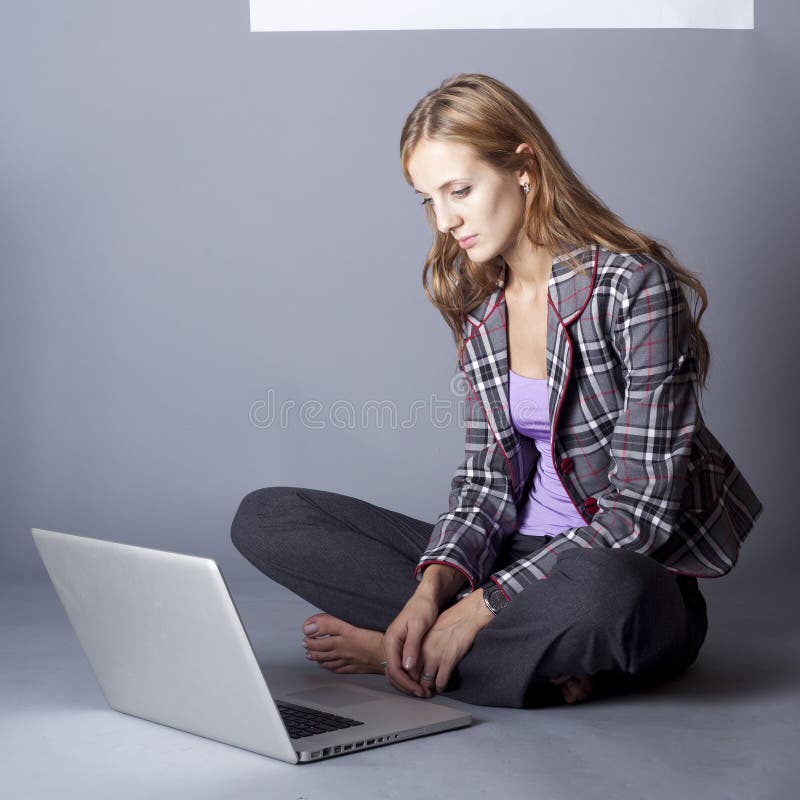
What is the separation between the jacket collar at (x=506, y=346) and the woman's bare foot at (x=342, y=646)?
34cm

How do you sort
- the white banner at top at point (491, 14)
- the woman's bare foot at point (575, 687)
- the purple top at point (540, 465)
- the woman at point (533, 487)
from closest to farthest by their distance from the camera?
the woman at point (533, 487) → the woman's bare foot at point (575, 687) → the purple top at point (540, 465) → the white banner at top at point (491, 14)

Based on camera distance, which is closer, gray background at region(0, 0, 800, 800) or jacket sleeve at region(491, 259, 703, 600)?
jacket sleeve at region(491, 259, 703, 600)

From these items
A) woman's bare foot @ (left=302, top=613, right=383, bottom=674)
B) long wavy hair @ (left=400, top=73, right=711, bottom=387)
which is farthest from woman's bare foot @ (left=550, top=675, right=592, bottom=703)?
long wavy hair @ (left=400, top=73, right=711, bottom=387)

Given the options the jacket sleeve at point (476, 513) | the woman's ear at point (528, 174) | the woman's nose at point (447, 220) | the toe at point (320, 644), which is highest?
the woman's ear at point (528, 174)

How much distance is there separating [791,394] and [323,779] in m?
2.01

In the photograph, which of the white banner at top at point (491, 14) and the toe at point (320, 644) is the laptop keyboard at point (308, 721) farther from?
the white banner at top at point (491, 14)

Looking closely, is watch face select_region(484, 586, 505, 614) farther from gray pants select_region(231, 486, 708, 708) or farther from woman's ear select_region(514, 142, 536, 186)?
woman's ear select_region(514, 142, 536, 186)

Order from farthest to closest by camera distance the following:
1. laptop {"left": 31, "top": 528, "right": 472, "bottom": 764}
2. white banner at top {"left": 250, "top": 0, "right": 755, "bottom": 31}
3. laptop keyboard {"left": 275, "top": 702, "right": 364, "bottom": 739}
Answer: white banner at top {"left": 250, "top": 0, "right": 755, "bottom": 31}
laptop keyboard {"left": 275, "top": 702, "right": 364, "bottom": 739}
laptop {"left": 31, "top": 528, "right": 472, "bottom": 764}

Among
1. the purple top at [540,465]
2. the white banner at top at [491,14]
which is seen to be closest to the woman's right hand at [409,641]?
the purple top at [540,465]

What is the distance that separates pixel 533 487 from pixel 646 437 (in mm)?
295

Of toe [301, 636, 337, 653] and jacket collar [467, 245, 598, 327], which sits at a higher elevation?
jacket collar [467, 245, 598, 327]

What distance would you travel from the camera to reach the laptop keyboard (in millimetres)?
1494

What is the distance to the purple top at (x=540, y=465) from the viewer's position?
1.84m

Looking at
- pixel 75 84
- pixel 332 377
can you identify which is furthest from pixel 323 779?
pixel 75 84
